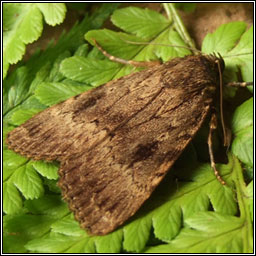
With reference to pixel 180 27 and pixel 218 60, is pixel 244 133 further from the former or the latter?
pixel 180 27

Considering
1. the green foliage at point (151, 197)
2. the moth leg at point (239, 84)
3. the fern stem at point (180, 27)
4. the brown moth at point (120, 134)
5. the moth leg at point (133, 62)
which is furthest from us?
the fern stem at point (180, 27)

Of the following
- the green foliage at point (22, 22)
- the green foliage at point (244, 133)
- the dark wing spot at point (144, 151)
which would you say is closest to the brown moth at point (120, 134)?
the dark wing spot at point (144, 151)

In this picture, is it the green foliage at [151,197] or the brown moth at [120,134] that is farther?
the brown moth at [120,134]

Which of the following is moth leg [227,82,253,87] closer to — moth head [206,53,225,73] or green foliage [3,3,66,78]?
moth head [206,53,225,73]

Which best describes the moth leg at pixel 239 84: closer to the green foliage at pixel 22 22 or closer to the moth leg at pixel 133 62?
the moth leg at pixel 133 62

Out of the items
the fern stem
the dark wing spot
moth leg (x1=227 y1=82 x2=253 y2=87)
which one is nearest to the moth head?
moth leg (x1=227 y1=82 x2=253 y2=87)

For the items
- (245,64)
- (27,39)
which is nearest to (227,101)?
(245,64)

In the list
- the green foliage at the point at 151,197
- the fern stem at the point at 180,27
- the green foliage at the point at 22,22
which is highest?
the green foliage at the point at 22,22
